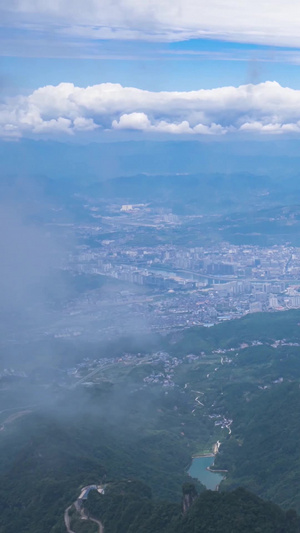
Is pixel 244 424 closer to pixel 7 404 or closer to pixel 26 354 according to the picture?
pixel 7 404

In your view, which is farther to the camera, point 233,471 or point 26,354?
point 26,354

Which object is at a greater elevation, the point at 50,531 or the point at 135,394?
the point at 50,531

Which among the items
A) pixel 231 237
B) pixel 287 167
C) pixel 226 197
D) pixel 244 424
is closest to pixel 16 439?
pixel 244 424

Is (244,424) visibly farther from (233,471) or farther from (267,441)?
(233,471)

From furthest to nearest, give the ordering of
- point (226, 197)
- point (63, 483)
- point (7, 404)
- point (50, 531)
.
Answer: point (226, 197)
point (7, 404)
point (63, 483)
point (50, 531)

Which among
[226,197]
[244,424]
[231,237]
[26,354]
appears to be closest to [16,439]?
[244,424]

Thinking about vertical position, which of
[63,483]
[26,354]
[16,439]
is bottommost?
[26,354]

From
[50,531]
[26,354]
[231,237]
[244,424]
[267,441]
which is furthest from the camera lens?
[231,237]
